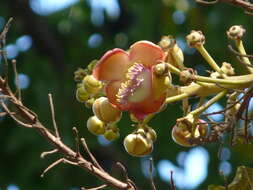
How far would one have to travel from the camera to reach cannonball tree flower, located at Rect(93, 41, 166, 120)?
38.3 inches

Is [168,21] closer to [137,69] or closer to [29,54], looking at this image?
[29,54]

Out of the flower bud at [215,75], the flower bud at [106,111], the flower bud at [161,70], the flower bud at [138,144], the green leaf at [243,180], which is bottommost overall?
the green leaf at [243,180]

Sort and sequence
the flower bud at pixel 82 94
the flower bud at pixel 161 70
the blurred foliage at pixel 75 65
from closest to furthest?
1. the flower bud at pixel 161 70
2. the flower bud at pixel 82 94
3. the blurred foliage at pixel 75 65

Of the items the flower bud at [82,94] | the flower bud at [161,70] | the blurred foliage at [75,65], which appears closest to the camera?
the flower bud at [161,70]

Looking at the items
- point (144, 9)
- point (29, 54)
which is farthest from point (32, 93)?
point (144, 9)

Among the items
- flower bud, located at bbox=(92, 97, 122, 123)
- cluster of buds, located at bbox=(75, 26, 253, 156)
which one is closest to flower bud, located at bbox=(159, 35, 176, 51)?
cluster of buds, located at bbox=(75, 26, 253, 156)

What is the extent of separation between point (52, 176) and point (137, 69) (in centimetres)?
205

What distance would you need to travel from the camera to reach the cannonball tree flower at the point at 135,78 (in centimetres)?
97

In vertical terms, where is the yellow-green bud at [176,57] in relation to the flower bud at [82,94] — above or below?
above

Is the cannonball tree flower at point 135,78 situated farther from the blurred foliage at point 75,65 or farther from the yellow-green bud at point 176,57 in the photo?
the blurred foliage at point 75,65

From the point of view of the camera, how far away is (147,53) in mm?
998

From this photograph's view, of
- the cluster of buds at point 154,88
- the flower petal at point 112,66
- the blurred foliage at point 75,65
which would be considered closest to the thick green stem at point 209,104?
the cluster of buds at point 154,88

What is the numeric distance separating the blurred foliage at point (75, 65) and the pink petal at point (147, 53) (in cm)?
154

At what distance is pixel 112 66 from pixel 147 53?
0.18ft
